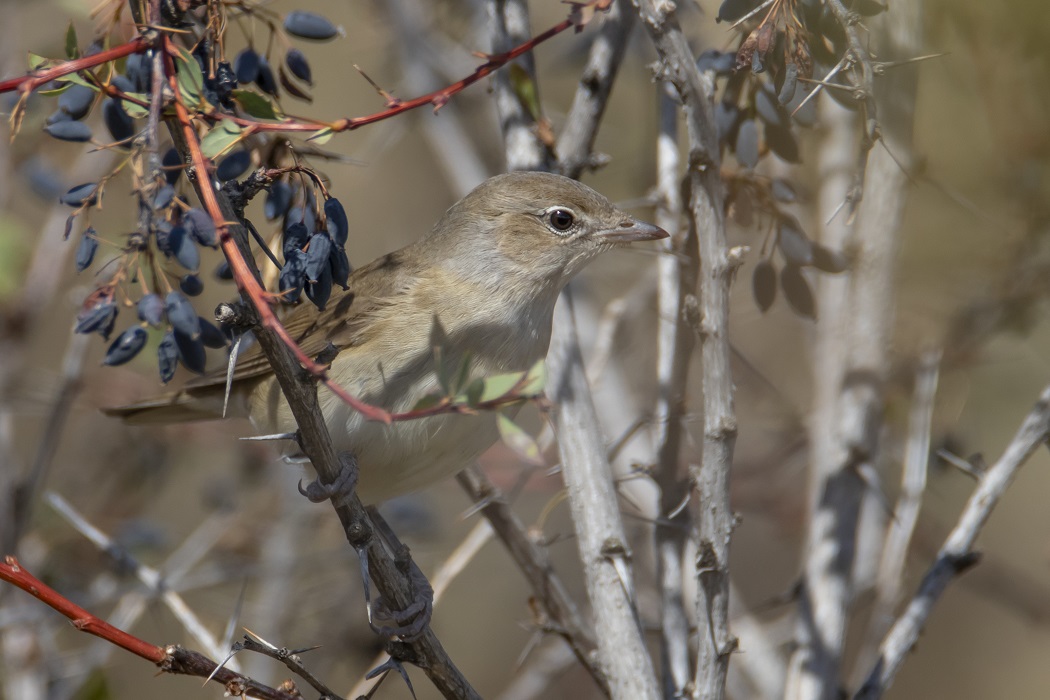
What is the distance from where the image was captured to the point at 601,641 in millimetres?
2697

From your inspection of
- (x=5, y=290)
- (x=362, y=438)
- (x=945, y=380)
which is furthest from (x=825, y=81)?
(x=5, y=290)

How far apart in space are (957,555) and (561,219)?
1591 millimetres

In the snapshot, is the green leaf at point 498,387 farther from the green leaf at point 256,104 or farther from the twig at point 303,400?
the green leaf at point 256,104

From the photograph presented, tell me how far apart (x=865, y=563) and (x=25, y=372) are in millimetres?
3673

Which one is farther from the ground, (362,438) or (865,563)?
(362,438)

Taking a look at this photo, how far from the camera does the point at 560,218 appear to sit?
343cm

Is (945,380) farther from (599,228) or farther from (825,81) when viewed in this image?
(825,81)

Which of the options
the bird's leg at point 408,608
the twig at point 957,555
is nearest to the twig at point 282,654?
the bird's leg at point 408,608

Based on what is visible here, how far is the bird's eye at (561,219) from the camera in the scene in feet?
11.2

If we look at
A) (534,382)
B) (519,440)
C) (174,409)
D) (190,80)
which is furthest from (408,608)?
(174,409)

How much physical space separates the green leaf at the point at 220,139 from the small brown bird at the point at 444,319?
3.33 feet

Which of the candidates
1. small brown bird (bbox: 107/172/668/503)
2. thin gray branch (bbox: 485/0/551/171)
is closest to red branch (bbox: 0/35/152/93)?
small brown bird (bbox: 107/172/668/503)

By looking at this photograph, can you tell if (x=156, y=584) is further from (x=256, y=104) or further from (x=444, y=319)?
(x=256, y=104)

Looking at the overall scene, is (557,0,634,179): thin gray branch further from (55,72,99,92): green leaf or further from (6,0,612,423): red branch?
(55,72,99,92): green leaf
